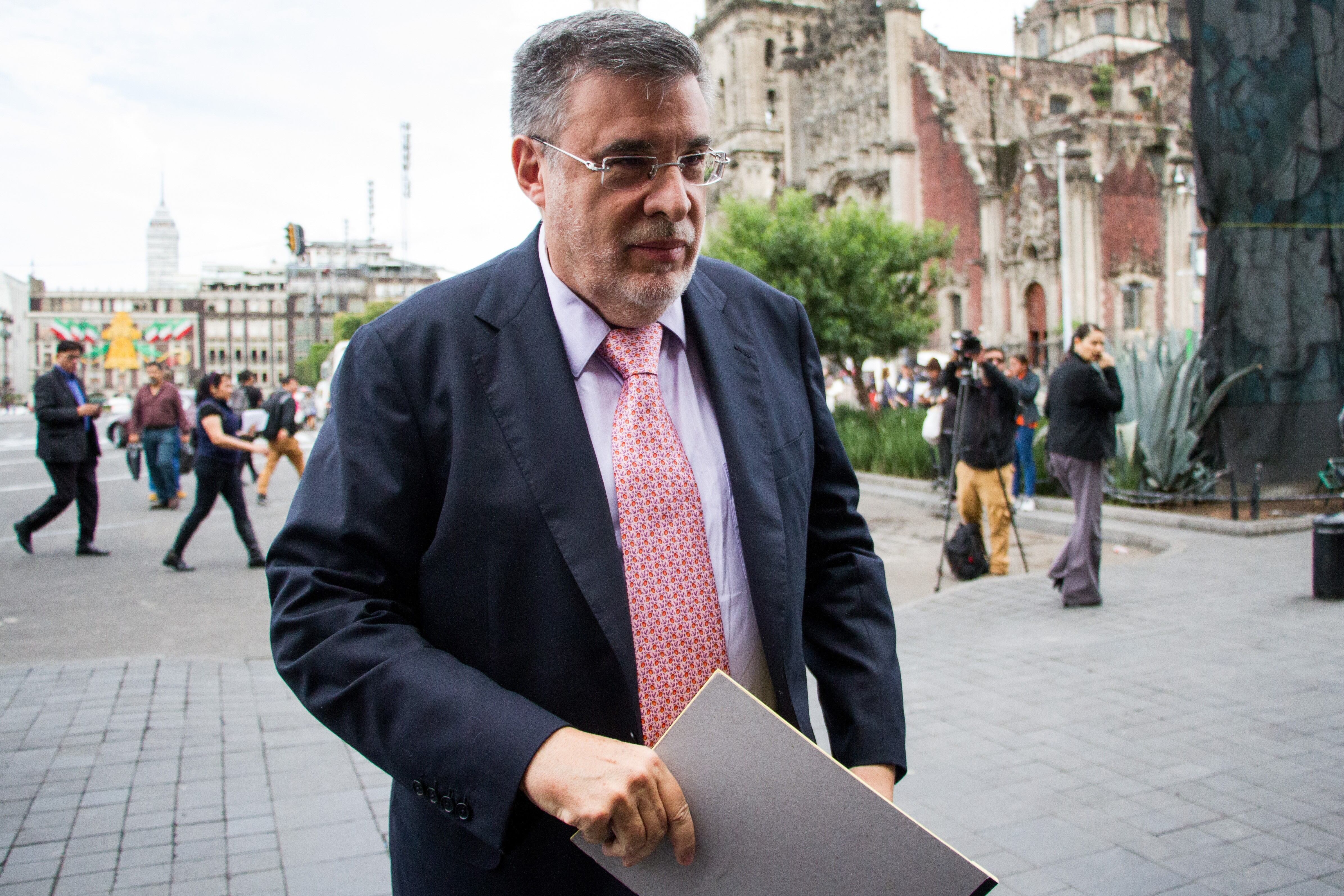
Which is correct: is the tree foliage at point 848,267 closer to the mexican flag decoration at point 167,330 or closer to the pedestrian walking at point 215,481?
the pedestrian walking at point 215,481

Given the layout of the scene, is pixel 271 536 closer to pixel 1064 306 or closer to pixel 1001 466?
pixel 1001 466

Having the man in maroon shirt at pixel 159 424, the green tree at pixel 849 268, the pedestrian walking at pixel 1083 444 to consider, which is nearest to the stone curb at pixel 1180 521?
the pedestrian walking at pixel 1083 444

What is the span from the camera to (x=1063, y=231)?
38.2m

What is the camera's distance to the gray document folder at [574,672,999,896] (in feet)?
4.50

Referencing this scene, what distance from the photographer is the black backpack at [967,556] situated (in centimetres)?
912

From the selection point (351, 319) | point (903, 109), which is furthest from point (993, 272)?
point (351, 319)

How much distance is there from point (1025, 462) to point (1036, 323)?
29.6 m

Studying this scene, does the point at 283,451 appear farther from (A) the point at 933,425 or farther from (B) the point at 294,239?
(B) the point at 294,239

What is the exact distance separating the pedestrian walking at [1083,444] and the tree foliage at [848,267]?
18214 mm

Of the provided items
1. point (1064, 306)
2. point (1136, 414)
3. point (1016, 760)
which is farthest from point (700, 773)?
point (1064, 306)

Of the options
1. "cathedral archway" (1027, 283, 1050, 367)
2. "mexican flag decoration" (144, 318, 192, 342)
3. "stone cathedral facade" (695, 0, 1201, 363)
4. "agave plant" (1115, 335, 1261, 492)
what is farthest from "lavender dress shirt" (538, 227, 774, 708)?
"mexican flag decoration" (144, 318, 192, 342)

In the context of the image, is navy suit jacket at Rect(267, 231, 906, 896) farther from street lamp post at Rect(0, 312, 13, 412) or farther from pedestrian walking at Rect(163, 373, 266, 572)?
street lamp post at Rect(0, 312, 13, 412)

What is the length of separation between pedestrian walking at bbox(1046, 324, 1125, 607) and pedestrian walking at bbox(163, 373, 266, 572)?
22.3ft

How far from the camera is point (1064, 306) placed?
A: 37.5m
